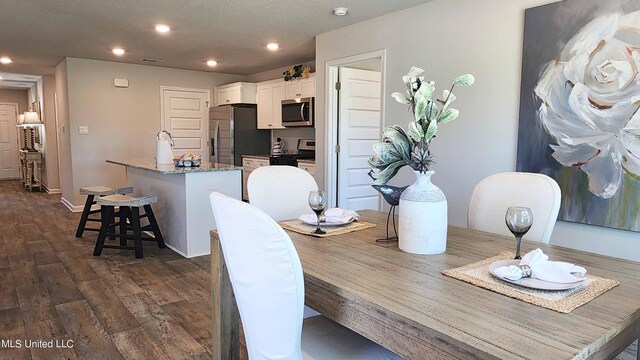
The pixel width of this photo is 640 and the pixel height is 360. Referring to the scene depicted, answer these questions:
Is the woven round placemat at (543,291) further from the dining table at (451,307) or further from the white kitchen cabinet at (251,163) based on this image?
the white kitchen cabinet at (251,163)

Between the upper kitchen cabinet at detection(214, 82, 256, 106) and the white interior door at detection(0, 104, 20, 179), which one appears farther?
the white interior door at detection(0, 104, 20, 179)

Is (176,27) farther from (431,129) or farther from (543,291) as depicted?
A: (543,291)

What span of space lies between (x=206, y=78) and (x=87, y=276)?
4730 millimetres

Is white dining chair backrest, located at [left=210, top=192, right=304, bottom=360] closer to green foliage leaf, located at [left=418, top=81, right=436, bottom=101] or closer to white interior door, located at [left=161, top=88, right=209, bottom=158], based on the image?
green foliage leaf, located at [left=418, top=81, right=436, bottom=101]

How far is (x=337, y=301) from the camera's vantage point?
3.86ft

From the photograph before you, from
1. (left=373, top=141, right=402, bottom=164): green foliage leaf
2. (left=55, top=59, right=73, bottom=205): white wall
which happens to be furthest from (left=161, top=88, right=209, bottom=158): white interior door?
(left=373, top=141, right=402, bottom=164): green foliage leaf

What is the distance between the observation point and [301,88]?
5766 millimetres

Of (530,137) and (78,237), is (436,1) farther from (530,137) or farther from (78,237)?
(78,237)

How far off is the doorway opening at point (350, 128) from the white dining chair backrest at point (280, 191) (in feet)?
6.99

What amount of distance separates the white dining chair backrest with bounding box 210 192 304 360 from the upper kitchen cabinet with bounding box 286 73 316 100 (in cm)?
453

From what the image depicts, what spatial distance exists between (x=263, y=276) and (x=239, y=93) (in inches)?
238

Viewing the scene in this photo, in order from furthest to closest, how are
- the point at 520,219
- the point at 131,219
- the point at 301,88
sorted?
the point at 301,88, the point at 131,219, the point at 520,219

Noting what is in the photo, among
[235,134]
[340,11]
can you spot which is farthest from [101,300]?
[235,134]

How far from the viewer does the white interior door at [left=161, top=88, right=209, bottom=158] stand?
6.97 meters
